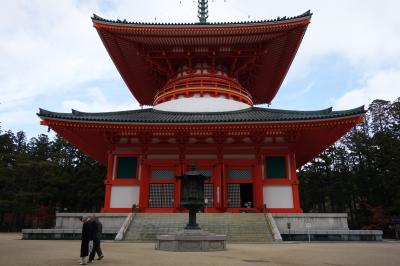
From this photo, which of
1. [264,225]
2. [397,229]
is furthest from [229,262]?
[397,229]

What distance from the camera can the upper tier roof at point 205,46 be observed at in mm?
22766

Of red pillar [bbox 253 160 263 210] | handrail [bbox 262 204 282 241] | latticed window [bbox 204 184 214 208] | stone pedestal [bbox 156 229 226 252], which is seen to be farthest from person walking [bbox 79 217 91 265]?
red pillar [bbox 253 160 263 210]

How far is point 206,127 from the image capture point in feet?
65.6

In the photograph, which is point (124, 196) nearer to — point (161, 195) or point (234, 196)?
point (161, 195)

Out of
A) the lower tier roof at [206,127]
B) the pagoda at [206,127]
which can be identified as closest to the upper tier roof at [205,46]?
the pagoda at [206,127]

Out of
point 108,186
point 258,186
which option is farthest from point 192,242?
point 108,186

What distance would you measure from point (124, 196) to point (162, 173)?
2795mm

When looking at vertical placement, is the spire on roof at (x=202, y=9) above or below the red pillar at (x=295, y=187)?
above

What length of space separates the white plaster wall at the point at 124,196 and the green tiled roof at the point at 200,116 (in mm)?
4483

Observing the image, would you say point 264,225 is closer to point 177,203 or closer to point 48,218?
point 177,203

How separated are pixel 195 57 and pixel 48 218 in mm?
28379

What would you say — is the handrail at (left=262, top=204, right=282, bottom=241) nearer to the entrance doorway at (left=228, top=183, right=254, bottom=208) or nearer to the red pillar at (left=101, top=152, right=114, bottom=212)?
the entrance doorway at (left=228, top=183, right=254, bottom=208)

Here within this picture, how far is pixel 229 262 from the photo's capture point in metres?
8.56

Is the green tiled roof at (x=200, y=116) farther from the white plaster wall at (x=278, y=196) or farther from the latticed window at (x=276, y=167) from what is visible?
the white plaster wall at (x=278, y=196)
